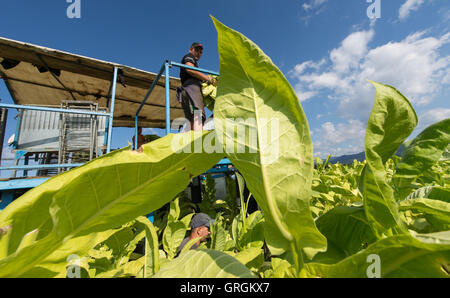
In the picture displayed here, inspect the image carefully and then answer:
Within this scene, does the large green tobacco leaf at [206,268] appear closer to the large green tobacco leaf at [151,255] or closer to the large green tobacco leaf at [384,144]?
the large green tobacco leaf at [151,255]

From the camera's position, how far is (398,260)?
22 centimetres

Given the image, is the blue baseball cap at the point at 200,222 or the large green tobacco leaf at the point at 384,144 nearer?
the large green tobacco leaf at the point at 384,144

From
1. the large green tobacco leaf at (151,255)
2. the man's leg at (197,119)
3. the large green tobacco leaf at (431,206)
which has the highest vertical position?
the man's leg at (197,119)

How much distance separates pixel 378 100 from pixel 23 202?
50 centimetres

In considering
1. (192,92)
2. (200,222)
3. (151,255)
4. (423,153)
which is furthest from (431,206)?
(192,92)

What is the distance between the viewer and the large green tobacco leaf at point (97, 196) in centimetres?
25

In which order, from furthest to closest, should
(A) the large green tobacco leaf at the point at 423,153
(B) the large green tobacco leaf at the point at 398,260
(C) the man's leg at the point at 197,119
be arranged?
(C) the man's leg at the point at 197,119, (A) the large green tobacco leaf at the point at 423,153, (B) the large green tobacco leaf at the point at 398,260

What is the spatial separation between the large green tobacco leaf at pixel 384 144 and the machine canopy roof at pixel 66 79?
12.9 feet

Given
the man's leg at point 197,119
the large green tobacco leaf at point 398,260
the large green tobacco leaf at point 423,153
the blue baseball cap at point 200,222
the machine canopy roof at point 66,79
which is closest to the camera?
the large green tobacco leaf at point 398,260

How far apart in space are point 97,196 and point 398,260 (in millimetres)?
367

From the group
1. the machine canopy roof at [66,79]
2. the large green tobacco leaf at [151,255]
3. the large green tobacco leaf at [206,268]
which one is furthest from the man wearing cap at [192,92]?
the large green tobacco leaf at [206,268]

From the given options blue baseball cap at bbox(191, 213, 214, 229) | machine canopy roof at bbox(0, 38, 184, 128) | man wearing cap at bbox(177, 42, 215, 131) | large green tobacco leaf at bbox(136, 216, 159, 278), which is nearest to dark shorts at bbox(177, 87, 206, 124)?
man wearing cap at bbox(177, 42, 215, 131)

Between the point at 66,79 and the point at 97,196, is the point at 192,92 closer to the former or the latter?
the point at 97,196

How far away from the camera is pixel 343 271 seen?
228mm
